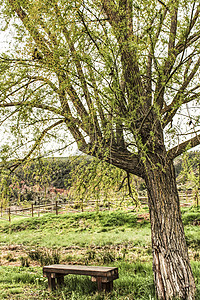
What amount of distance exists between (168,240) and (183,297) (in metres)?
0.77

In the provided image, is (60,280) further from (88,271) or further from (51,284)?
(88,271)

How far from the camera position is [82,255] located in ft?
29.6

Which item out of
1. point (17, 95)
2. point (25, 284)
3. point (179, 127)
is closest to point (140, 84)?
point (179, 127)

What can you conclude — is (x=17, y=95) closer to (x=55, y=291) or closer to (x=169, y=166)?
(x=169, y=166)

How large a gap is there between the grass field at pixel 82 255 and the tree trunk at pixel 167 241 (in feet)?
1.08

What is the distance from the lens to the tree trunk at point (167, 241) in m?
4.05

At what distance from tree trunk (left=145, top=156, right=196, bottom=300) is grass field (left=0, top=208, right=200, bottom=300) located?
0.33 meters

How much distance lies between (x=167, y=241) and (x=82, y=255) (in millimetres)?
5458

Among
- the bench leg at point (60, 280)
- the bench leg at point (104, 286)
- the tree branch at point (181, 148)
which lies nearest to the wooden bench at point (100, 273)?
the bench leg at point (104, 286)

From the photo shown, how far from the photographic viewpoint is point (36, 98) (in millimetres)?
4230

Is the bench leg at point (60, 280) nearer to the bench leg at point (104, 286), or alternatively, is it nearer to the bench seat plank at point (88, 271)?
the bench seat plank at point (88, 271)

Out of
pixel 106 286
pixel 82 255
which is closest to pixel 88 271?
pixel 106 286

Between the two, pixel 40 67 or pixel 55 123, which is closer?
pixel 40 67

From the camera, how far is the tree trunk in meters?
4.05
